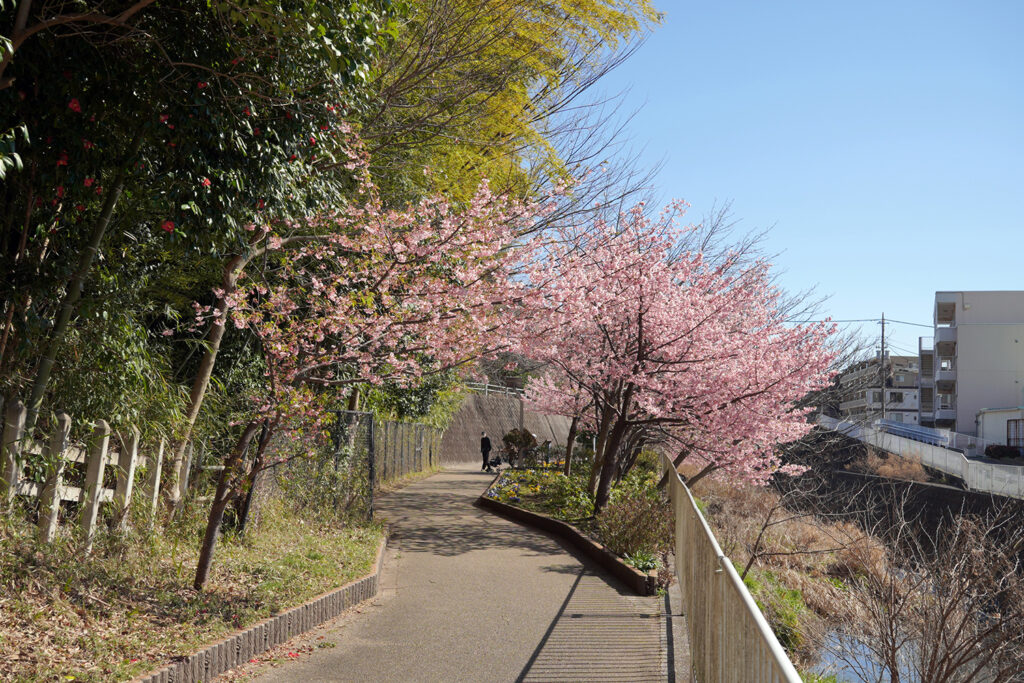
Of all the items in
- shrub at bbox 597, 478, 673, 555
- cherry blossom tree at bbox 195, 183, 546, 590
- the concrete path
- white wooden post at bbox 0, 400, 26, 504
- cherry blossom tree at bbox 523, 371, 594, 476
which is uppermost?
cherry blossom tree at bbox 195, 183, 546, 590

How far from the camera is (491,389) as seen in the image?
4412cm

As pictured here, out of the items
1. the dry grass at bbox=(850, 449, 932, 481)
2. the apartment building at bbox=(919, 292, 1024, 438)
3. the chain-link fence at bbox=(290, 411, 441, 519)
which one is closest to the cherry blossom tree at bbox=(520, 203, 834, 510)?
the chain-link fence at bbox=(290, 411, 441, 519)

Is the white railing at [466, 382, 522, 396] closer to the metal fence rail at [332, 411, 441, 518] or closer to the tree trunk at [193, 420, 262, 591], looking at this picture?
the metal fence rail at [332, 411, 441, 518]

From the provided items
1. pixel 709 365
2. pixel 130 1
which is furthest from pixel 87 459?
pixel 709 365

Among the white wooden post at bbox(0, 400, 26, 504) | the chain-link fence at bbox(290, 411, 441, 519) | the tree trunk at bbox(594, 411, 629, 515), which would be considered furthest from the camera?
the tree trunk at bbox(594, 411, 629, 515)

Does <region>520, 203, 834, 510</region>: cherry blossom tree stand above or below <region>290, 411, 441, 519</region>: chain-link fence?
above

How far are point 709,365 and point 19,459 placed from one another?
1060 centimetres

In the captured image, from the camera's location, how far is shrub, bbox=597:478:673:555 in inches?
428

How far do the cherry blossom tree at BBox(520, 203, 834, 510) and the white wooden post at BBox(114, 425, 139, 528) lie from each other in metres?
6.08

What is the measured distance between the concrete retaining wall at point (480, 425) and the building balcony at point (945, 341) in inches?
1278

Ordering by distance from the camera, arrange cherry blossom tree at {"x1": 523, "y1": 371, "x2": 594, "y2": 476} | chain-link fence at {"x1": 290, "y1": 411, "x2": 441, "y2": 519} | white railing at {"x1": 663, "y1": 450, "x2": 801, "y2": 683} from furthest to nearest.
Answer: cherry blossom tree at {"x1": 523, "y1": 371, "x2": 594, "y2": 476} → chain-link fence at {"x1": 290, "y1": 411, "x2": 441, "y2": 519} → white railing at {"x1": 663, "y1": 450, "x2": 801, "y2": 683}

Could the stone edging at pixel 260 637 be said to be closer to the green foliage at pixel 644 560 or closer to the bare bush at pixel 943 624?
the green foliage at pixel 644 560

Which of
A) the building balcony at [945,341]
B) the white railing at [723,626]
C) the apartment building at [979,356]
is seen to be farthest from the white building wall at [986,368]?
the white railing at [723,626]

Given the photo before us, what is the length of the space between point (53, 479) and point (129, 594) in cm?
112
